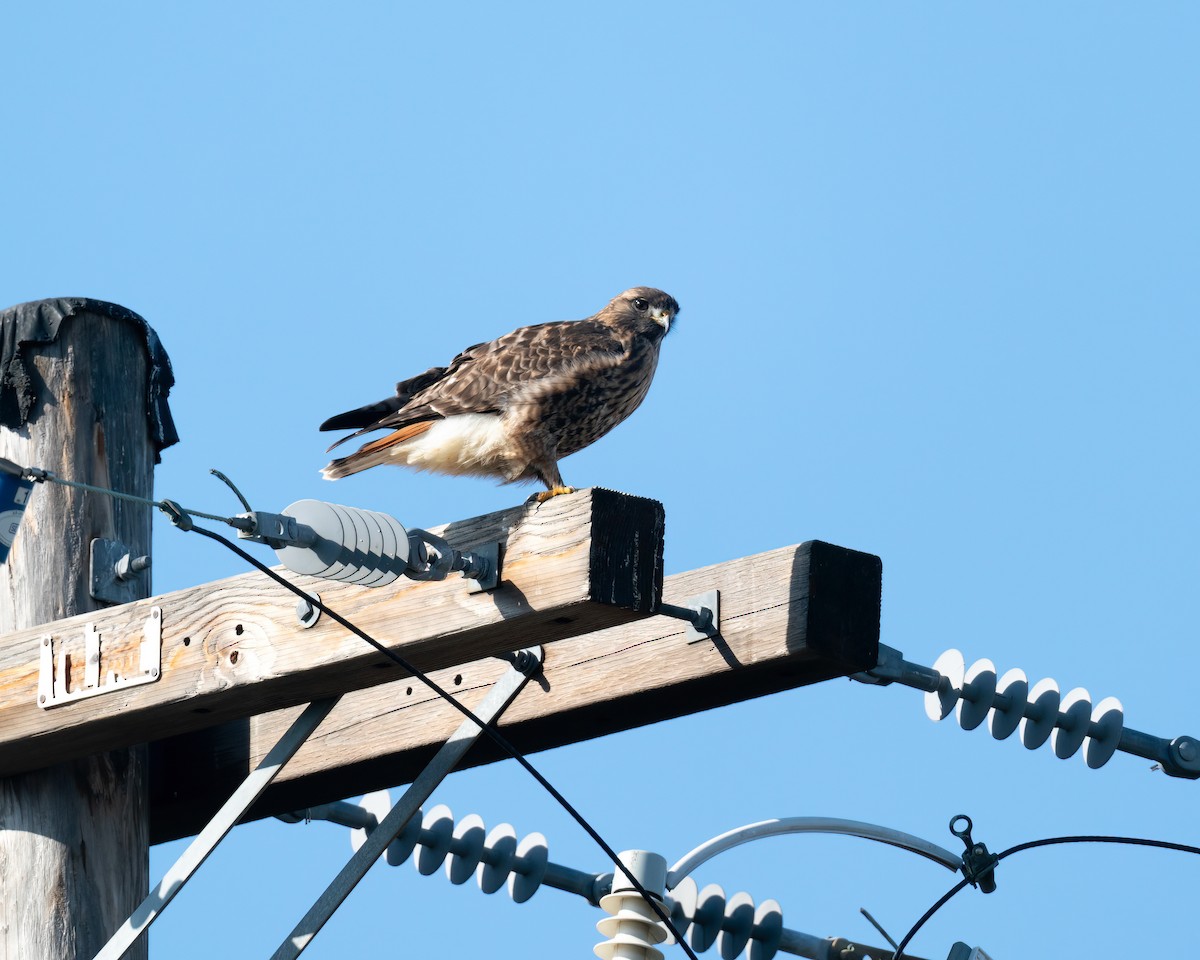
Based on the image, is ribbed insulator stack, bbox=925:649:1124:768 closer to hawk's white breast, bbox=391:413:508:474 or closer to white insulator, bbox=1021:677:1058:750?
white insulator, bbox=1021:677:1058:750

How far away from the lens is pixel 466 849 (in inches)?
163

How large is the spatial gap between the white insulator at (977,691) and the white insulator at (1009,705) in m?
0.04

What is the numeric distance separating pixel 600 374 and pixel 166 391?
114cm

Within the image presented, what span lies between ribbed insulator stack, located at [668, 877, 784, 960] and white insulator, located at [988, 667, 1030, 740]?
2.31 feet

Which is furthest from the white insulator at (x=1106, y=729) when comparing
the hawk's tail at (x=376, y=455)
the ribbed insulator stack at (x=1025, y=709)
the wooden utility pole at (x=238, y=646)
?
the hawk's tail at (x=376, y=455)

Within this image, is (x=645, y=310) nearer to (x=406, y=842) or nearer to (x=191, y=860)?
(x=406, y=842)

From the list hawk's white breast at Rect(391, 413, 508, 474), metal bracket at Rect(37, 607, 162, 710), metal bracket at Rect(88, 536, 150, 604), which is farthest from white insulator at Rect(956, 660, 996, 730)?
metal bracket at Rect(88, 536, 150, 604)

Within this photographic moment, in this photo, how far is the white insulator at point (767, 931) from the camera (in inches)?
161

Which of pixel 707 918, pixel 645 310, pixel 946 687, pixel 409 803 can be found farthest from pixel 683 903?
pixel 645 310

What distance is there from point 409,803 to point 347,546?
58 cm

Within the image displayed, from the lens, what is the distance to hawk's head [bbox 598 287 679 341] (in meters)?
5.37

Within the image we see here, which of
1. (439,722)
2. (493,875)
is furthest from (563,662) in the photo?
(493,875)

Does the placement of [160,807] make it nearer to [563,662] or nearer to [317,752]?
[317,752]

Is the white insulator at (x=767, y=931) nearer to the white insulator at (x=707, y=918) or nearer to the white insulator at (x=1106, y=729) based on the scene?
the white insulator at (x=707, y=918)
